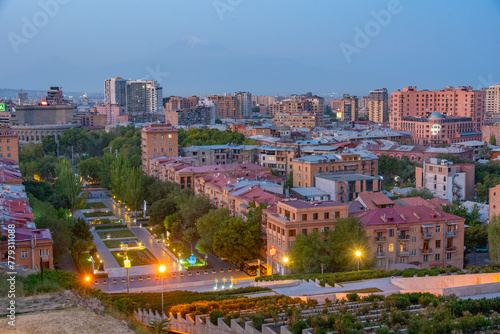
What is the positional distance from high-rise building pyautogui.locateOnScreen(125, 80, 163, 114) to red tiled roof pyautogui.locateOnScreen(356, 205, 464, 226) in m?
98.6

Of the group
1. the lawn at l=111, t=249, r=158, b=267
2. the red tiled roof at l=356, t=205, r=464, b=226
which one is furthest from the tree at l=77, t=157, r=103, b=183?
the red tiled roof at l=356, t=205, r=464, b=226

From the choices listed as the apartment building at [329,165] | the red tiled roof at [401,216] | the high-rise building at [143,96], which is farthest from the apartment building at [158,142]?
the high-rise building at [143,96]

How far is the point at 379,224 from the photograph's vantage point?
69.9 feet

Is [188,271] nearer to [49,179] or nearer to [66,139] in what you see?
[49,179]

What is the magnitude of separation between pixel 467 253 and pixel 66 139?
46564 millimetres

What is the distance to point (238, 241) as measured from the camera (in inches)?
878

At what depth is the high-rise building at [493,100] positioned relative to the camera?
88.3 metres

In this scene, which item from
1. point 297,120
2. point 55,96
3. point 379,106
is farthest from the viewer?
point 379,106

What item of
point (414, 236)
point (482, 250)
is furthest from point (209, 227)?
point (482, 250)

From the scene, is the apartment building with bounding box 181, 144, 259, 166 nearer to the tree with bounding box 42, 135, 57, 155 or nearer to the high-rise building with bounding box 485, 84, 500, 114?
the tree with bounding box 42, 135, 57, 155

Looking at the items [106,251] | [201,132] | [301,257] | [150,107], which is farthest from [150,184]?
[150,107]

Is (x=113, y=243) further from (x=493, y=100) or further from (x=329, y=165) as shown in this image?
(x=493, y=100)

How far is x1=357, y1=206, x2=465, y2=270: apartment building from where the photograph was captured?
69.9 ft

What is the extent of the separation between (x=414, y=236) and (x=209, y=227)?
8.03 metres
